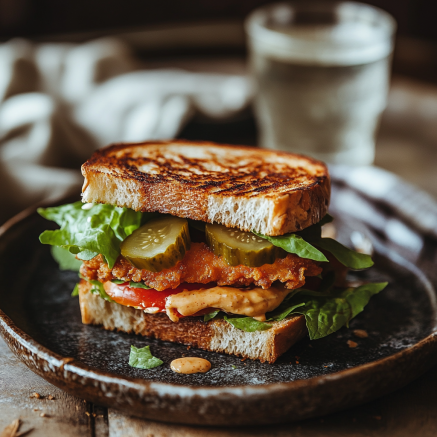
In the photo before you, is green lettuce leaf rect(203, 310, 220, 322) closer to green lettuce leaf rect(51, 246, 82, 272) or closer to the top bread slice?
the top bread slice

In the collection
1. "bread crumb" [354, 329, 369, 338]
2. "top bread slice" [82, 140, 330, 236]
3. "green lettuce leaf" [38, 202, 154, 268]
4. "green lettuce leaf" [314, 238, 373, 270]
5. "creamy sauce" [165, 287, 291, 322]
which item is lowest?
"bread crumb" [354, 329, 369, 338]

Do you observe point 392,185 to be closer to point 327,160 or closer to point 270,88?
point 327,160

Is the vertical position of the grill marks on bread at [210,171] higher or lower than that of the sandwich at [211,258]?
higher

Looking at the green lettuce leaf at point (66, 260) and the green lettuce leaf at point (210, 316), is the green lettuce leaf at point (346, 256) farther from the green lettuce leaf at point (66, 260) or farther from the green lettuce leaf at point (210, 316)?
the green lettuce leaf at point (66, 260)

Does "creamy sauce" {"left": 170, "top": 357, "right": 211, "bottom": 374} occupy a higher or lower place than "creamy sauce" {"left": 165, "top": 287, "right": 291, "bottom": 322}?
lower

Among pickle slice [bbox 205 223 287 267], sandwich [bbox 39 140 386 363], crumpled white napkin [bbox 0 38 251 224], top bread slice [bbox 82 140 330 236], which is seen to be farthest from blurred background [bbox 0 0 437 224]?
pickle slice [bbox 205 223 287 267]

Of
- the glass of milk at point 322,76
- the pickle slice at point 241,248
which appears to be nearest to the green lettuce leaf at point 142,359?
the pickle slice at point 241,248

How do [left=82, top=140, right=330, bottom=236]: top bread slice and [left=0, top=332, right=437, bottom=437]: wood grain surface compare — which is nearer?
[left=0, top=332, right=437, bottom=437]: wood grain surface
